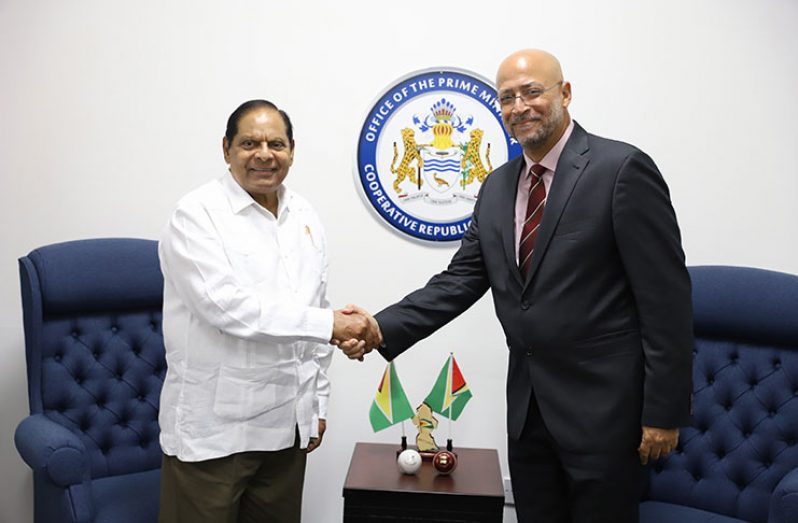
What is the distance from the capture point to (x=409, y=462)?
2516 mm

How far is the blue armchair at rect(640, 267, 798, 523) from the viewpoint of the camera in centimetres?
234

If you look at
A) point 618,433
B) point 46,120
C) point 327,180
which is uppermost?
point 46,120

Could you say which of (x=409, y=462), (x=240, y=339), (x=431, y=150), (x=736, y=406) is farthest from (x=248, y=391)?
(x=736, y=406)

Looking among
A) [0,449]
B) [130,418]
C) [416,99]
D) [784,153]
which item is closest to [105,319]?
[130,418]

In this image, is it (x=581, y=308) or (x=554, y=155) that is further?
(x=554, y=155)

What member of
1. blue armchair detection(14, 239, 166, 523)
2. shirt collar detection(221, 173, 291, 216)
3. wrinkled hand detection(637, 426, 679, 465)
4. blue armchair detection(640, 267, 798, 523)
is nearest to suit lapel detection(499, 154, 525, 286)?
wrinkled hand detection(637, 426, 679, 465)

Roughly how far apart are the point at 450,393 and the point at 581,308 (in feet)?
3.00

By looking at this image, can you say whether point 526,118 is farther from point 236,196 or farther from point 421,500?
point 421,500

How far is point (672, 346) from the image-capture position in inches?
71.5

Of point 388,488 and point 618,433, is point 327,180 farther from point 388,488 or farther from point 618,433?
point 618,433

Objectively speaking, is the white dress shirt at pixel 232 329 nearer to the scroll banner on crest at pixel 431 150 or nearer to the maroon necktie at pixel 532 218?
the maroon necktie at pixel 532 218

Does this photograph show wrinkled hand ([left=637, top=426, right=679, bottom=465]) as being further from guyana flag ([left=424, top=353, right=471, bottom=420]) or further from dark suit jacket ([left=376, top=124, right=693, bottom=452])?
guyana flag ([left=424, top=353, right=471, bottom=420])

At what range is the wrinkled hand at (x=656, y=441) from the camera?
1838 mm

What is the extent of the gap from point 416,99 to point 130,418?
1668mm
